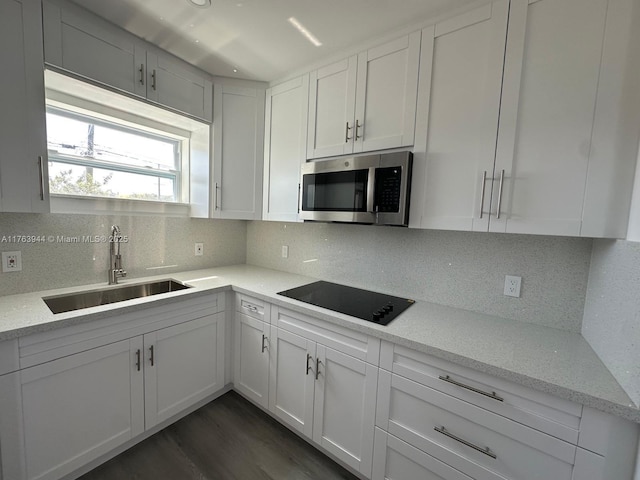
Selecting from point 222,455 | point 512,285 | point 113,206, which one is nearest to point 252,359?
point 222,455

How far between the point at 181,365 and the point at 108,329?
20.7 inches

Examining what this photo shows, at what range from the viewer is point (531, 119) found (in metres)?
1.11

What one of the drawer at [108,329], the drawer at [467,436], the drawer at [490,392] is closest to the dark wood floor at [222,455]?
the drawer at [467,436]

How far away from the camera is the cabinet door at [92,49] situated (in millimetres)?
1320

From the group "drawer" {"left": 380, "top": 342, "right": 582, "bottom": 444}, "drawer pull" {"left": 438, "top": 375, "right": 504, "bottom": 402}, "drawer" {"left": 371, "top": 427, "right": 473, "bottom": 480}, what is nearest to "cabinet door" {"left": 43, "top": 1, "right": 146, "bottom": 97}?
"drawer" {"left": 380, "top": 342, "right": 582, "bottom": 444}

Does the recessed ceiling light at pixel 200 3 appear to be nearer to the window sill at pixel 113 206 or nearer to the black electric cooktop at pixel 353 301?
the window sill at pixel 113 206

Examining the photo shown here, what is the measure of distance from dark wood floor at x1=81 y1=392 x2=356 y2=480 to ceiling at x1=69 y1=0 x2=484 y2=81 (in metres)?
2.42

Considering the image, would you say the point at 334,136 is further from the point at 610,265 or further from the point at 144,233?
the point at 144,233

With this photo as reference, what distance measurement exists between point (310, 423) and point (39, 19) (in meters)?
2.49

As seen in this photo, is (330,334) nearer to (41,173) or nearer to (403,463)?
(403,463)

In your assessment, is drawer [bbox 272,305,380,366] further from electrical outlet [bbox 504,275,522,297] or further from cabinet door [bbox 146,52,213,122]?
cabinet door [bbox 146,52,213,122]

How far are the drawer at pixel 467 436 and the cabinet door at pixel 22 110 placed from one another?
75.6 inches

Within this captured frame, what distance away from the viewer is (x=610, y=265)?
3.36 ft

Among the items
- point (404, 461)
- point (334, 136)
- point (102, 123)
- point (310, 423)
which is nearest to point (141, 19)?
point (102, 123)
